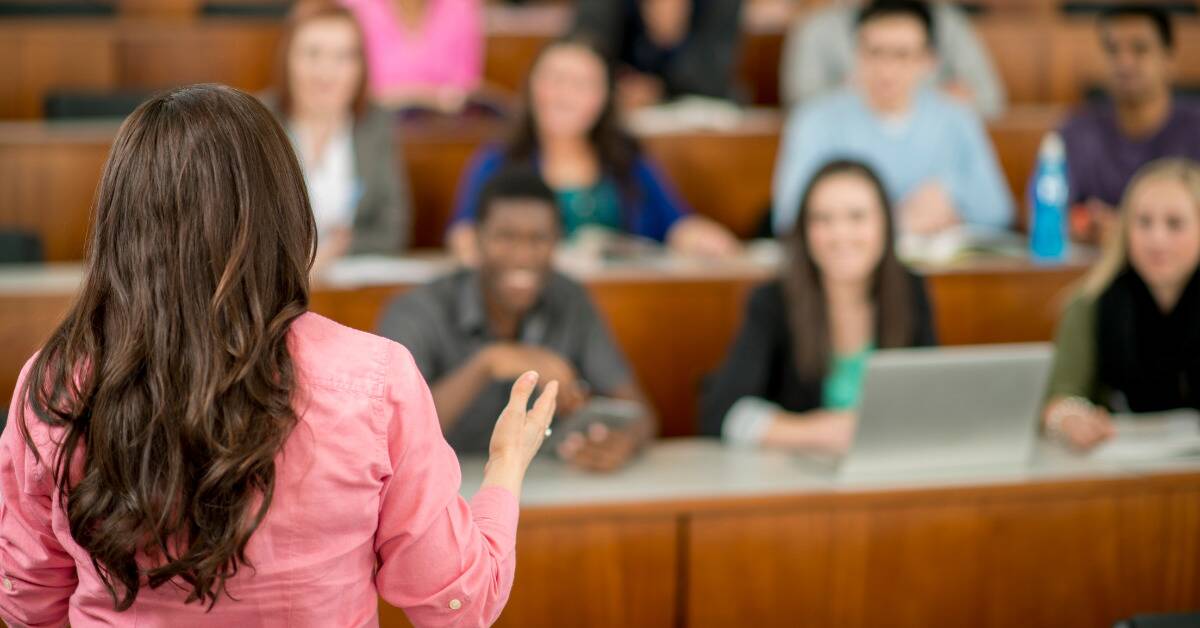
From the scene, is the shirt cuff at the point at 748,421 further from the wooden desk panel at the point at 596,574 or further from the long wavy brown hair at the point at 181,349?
the long wavy brown hair at the point at 181,349

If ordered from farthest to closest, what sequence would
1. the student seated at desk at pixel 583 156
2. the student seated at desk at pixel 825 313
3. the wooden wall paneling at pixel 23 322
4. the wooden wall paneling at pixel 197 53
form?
the wooden wall paneling at pixel 197 53 < the student seated at desk at pixel 583 156 < the wooden wall paneling at pixel 23 322 < the student seated at desk at pixel 825 313

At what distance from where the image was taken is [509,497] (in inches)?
50.5

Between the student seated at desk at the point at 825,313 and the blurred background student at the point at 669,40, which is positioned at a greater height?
the blurred background student at the point at 669,40

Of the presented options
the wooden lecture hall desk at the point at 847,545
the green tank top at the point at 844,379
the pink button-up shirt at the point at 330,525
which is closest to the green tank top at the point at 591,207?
the green tank top at the point at 844,379

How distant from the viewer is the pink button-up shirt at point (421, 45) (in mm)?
4410

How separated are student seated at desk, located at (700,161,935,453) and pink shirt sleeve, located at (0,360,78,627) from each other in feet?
4.91

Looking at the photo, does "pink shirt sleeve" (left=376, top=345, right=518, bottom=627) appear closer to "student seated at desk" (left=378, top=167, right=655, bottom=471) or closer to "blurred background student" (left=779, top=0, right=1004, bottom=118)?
"student seated at desk" (left=378, top=167, right=655, bottom=471)

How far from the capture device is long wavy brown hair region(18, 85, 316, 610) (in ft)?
3.47

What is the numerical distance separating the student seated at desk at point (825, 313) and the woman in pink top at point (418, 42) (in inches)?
80.0

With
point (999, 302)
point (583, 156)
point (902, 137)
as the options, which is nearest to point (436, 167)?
point (583, 156)

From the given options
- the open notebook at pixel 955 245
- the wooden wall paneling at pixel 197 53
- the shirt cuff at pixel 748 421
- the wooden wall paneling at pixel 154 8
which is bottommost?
the shirt cuff at pixel 748 421

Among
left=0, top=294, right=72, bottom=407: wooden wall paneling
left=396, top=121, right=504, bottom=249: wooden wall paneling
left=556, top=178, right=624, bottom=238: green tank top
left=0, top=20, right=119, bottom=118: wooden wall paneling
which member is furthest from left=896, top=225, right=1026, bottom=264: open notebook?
left=0, top=20, right=119, bottom=118: wooden wall paneling

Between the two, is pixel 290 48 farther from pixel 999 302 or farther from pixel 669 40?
pixel 999 302

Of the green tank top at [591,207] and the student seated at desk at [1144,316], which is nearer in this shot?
the student seated at desk at [1144,316]
